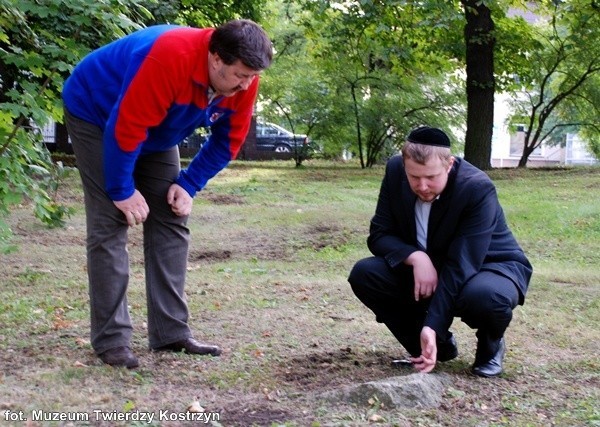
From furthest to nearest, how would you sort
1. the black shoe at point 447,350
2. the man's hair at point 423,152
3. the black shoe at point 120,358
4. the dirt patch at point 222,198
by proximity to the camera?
the dirt patch at point 222,198, the black shoe at point 447,350, the black shoe at point 120,358, the man's hair at point 423,152

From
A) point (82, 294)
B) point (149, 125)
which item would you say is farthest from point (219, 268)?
point (149, 125)

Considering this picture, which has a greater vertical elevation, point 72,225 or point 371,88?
point 371,88

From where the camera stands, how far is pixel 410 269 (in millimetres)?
4230

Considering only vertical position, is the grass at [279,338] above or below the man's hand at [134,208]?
below

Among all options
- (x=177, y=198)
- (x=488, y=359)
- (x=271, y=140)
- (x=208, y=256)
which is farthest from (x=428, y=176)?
(x=271, y=140)

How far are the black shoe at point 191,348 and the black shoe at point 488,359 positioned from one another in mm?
1267

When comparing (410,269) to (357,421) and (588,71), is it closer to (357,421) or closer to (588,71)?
(357,421)

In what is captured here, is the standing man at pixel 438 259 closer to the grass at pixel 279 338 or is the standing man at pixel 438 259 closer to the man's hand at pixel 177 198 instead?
the grass at pixel 279 338

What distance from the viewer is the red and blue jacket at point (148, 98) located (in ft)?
12.5

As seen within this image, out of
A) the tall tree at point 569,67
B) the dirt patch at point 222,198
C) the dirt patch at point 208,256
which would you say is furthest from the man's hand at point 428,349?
the tall tree at point 569,67

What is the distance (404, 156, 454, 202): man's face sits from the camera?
3910mm

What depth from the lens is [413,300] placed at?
430 cm

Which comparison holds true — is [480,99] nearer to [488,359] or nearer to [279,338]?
[279,338]

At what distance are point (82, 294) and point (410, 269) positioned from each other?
2954mm
